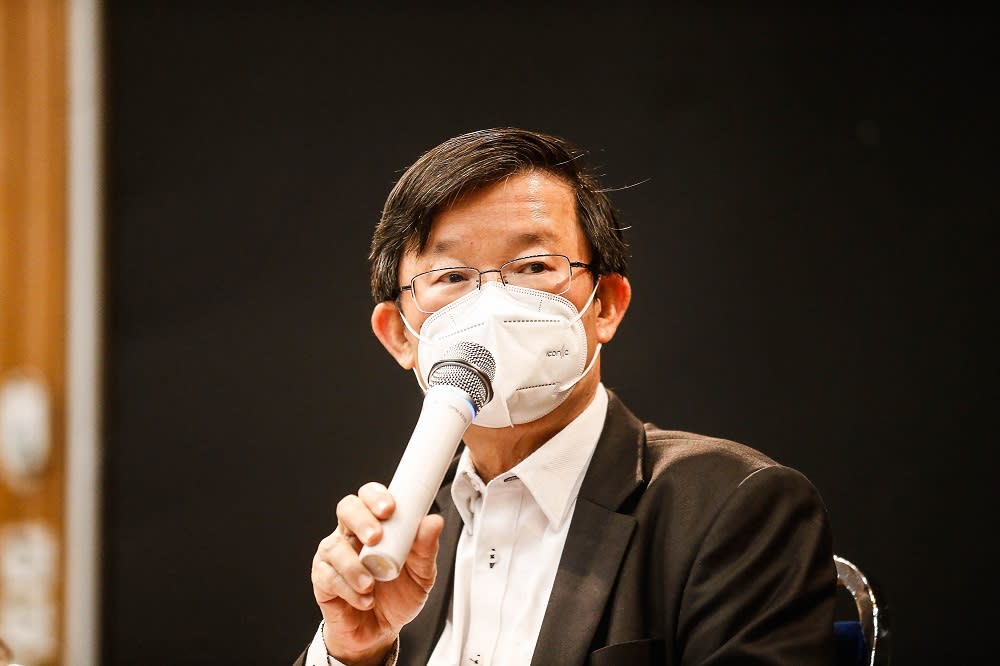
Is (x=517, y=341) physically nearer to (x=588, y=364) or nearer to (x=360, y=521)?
(x=588, y=364)

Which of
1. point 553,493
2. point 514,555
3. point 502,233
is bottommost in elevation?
point 514,555

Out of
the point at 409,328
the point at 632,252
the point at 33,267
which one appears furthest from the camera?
the point at 33,267

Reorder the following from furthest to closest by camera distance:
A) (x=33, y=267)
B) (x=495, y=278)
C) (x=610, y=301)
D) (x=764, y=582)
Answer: (x=33, y=267), (x=610, y=301), (x=495, y=278), (x=764, y=582)

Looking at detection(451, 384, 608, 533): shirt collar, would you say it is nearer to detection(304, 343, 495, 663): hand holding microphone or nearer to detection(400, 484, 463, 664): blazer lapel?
detection(400, 484, 463, 664): blazer lapel

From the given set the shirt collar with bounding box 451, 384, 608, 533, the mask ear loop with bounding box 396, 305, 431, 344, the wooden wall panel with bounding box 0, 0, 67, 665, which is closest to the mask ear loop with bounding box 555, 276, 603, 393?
the shirt collar with bounding box 451, 384, 608, 533

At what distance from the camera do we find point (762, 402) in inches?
111

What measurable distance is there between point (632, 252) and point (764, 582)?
1.57 meters

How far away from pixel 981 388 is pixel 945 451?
0.20 m

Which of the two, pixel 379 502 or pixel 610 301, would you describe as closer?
pixel 379 502

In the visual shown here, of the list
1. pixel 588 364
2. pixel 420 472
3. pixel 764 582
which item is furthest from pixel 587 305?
pixel 420 472

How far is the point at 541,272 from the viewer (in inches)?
69.3

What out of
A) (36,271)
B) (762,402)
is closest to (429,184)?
(762,402)

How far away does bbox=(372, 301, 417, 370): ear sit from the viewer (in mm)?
1922

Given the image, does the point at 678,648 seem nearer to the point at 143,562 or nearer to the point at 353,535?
the point at 353,535
